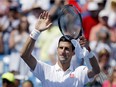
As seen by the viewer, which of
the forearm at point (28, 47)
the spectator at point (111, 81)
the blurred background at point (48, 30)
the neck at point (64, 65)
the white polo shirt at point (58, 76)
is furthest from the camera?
the blurred background at point (48, 30)

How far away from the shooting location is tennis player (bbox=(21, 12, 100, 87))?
23.0ft

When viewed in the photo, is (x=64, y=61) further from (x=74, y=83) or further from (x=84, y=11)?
(x=84, y=11)

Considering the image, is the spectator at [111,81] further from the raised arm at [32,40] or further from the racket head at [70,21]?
the raised arm at [32,40]

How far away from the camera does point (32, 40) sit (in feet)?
22.7

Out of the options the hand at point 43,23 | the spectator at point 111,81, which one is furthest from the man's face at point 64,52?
the spectator at point 111,81

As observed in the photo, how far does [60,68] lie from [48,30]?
17.1 feet

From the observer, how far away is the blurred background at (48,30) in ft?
38.7

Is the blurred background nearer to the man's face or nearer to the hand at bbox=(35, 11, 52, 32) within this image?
the man's face

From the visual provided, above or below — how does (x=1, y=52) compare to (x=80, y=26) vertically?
below

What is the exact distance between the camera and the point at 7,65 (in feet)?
40.4

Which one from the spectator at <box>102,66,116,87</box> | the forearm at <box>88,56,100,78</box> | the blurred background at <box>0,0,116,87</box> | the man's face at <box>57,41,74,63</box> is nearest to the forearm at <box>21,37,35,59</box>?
the man's face at <box>57,41,74,63</box>

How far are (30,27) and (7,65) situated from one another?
3.38 ft

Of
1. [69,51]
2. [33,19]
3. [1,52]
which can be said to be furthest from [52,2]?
[69,51]

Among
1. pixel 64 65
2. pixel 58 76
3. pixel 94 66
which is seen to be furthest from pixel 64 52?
pixel 94 66
